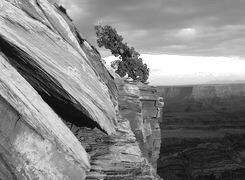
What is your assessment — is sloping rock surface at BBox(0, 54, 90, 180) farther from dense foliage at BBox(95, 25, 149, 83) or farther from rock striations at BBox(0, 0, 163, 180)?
dense foliage at BBox(95, 25, 149, 83)

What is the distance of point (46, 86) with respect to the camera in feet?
88.1

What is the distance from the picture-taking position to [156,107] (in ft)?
220

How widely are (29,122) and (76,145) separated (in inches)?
197

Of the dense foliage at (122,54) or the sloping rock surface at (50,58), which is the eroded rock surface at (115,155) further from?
the dense foliage at (122,54)

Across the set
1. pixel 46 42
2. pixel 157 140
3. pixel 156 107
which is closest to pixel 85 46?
pixel 46 42

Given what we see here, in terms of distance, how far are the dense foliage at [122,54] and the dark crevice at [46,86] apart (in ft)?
127

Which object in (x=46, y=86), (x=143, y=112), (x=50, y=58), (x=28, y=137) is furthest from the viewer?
(x=143, y=112)

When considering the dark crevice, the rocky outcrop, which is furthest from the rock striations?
the rocky outcrop

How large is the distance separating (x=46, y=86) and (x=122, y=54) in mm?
44180

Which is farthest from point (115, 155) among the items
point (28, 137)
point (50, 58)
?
point (28, 137)

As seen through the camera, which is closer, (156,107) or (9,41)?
(9,41)

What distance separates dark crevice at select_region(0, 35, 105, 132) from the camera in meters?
25.1

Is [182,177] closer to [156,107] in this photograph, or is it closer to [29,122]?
[156,107]

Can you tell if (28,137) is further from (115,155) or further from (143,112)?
(143,112)
